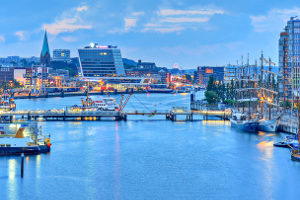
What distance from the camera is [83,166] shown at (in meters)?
28.5

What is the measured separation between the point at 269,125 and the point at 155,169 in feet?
Answer: 54.0

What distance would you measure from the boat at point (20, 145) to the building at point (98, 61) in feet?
365

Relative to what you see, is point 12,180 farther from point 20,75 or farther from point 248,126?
point 20,75

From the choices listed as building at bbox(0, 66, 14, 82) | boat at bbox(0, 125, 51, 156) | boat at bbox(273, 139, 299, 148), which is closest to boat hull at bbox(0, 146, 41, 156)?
boat at bbox(0, 125, 51, 156)

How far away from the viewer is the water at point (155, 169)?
2359cm

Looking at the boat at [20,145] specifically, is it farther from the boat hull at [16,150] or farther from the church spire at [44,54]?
the church spire at [44,54]

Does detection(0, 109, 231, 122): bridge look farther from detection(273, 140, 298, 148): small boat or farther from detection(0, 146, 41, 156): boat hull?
detection(0, 146, 41, 156): boat hull

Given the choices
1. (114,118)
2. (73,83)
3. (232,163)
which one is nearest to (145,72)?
(73,83)

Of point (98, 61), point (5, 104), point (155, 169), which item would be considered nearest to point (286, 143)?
point (155, 169)

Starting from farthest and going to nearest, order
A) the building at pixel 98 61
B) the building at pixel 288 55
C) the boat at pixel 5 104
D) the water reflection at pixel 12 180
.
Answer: the building at pixel 98 61 < the boat at pixel 5 104 < the building at pixel 288 55 < the water reflection at pixel 12 180

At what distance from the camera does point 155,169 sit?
91.2 feet

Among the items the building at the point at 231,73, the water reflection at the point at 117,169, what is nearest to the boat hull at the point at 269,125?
the water reflection at the point at 117,169

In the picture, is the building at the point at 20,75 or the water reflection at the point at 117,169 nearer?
the water reflection at the point at 117,169

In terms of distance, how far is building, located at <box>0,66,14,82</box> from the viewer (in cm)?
13112
